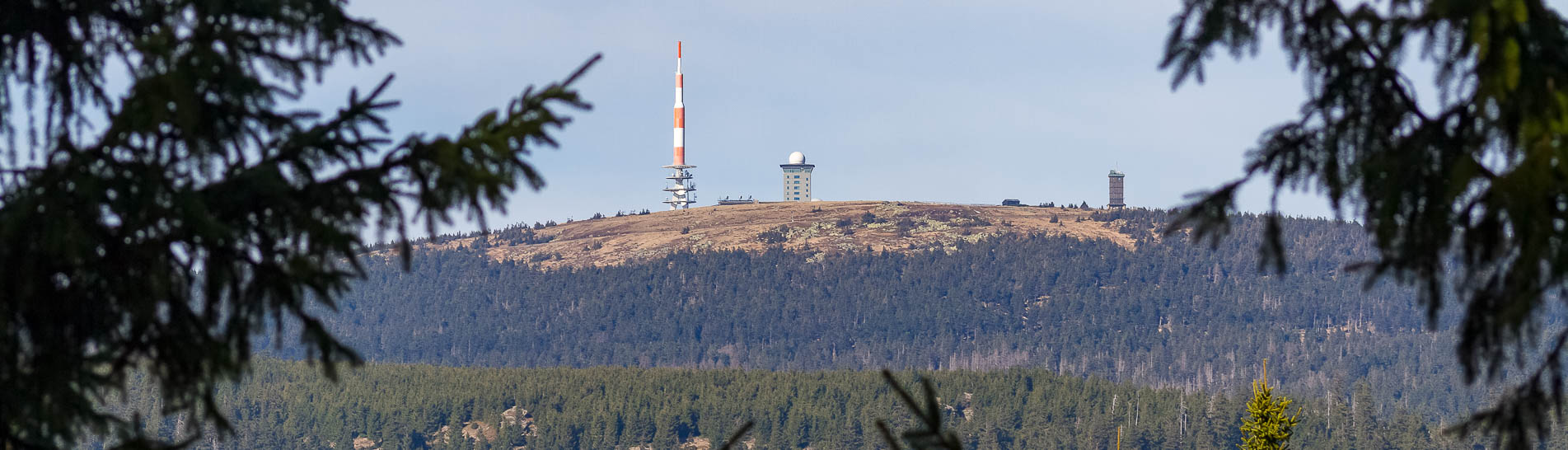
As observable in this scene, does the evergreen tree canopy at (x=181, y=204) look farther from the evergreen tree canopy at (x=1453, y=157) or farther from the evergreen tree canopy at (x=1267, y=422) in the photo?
the evergreen tree canopy at (x=1267, y=422)

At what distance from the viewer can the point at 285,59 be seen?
9477 millimetres

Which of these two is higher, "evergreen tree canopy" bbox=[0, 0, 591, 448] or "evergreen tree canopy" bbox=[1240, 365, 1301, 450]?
"evergreen tree canopy" bbox=[0, 0, 591, 448]

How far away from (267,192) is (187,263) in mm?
622

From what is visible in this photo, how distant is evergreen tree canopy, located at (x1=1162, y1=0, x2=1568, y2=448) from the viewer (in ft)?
25.2

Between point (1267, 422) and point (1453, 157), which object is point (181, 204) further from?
point (1267, 422)

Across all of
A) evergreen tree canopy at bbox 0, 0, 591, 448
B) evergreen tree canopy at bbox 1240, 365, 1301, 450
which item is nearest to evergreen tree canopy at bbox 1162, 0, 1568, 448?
evergreen tree canopy at bbox 0, 0, 591, 448

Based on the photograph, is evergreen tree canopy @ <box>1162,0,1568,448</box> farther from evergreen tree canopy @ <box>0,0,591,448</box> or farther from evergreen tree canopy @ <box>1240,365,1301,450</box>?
evergreen tree canopy @ <box>1240,365,1301,450</box>

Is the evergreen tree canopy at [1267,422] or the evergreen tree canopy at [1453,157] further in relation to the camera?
the evergreen tree canopy at [1267,422]

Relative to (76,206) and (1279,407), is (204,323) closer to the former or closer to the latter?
(76,206)

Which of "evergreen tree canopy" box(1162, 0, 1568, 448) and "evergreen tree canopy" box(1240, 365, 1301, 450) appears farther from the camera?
"evergreen tree canopy" box(1240, 365, 1301, 450)

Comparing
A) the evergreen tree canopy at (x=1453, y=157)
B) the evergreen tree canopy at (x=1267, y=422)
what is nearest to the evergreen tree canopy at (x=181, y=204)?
the evergreen tree canopy at (x=1453, y=157)

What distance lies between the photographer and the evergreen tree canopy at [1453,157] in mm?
7691

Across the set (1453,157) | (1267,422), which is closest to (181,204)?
(1453,157)

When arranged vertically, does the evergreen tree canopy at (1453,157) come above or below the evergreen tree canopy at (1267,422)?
above
